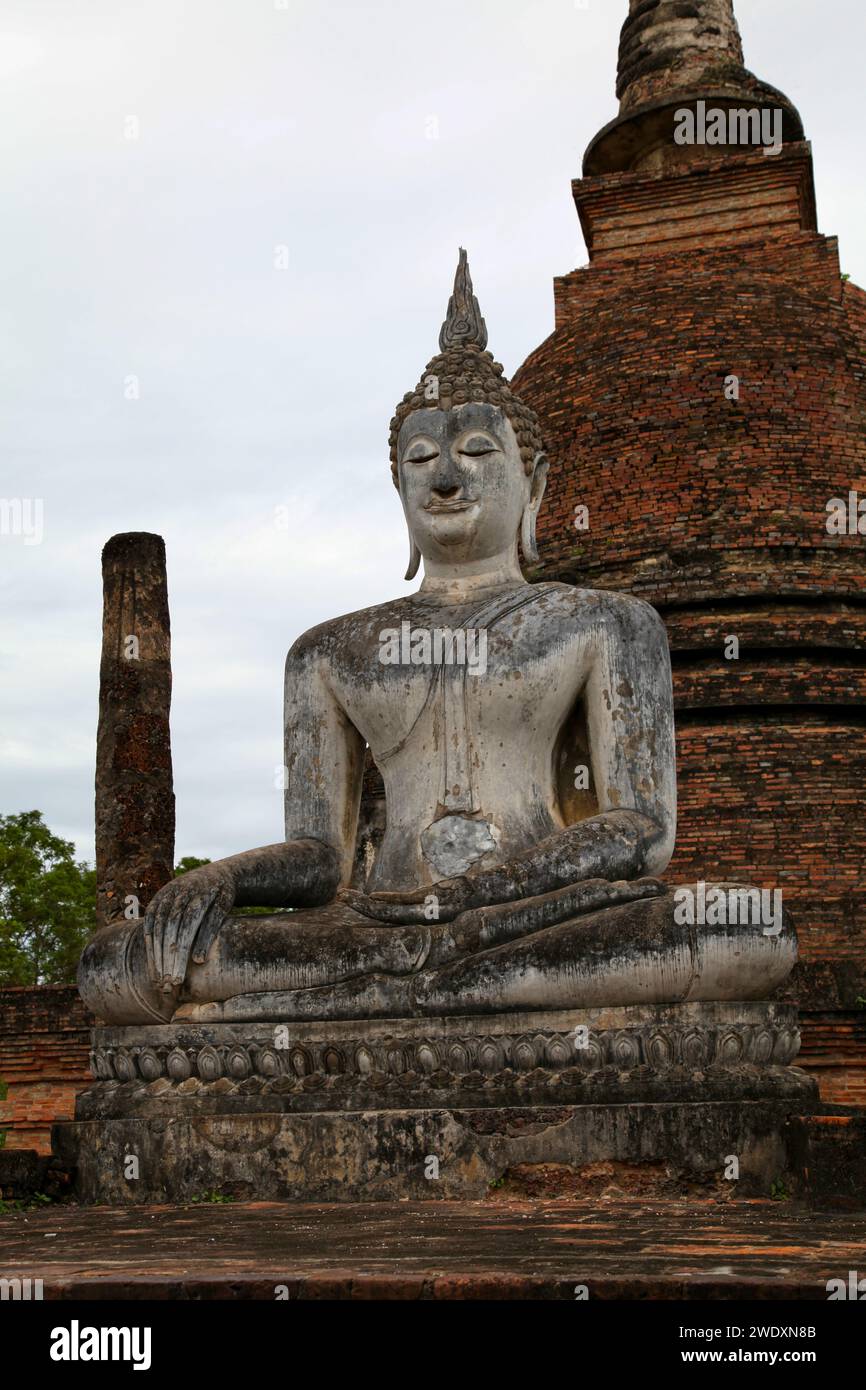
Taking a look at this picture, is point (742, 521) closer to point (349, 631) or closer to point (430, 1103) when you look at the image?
point (349, 631)

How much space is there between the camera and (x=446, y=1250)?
342 cm

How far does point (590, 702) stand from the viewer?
254 inches

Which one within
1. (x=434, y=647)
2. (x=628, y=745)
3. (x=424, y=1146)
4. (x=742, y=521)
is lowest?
(x=424, y=1146)

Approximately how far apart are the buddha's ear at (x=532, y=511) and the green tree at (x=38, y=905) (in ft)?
64.5

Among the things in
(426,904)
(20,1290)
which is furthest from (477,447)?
(20,1290)

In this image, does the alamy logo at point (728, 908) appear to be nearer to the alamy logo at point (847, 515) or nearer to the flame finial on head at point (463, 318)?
the flame finial on head at point (463, 318)

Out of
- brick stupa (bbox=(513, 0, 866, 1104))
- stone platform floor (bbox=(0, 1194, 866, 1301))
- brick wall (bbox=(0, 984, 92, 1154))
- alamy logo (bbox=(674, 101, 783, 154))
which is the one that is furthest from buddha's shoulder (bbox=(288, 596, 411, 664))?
alamy logo (bbox=(674, 101, 783, 154))

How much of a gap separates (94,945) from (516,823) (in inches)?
63.6
